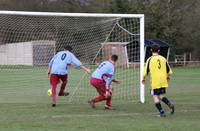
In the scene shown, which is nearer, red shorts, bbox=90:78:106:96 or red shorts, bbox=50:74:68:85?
red shorts, bbox=90:78:106:96

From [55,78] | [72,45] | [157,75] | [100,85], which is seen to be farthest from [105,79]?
[72,45]

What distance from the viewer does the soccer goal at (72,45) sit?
21.3 metres

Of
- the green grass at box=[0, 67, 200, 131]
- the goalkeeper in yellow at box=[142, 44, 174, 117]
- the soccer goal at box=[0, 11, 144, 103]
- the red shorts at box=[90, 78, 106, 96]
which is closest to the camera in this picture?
the green grass at box=[0, 67, 200, 131]

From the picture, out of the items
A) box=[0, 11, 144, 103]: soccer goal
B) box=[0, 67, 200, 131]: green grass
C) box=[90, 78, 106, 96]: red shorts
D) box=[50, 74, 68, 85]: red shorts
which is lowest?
box=[0, 67, 200, 131]: green grass

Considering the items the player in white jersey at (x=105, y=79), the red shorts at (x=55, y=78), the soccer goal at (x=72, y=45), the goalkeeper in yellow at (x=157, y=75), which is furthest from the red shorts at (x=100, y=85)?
the soccer goal at (x=72, y=45)

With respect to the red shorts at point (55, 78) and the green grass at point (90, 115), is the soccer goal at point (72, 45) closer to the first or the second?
the green grass at point (90, 115)

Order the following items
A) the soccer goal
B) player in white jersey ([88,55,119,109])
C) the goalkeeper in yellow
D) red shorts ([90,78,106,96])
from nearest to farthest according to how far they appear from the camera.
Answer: the goalkeeper in yellow → player in white jersey ([88,55,119,109]) → red shorts ([90,78,106,96]) → the soccer goal

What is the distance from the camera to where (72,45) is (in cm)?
2683

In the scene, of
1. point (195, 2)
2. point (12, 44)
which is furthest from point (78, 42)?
point (195, 2)

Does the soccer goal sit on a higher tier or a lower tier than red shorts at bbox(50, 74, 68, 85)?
higher

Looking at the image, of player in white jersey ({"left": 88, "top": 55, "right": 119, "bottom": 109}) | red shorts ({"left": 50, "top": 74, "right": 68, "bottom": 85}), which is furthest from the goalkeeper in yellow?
red shorts ({"left": 50, "top": 74, "right": 68, "bottom": 85})

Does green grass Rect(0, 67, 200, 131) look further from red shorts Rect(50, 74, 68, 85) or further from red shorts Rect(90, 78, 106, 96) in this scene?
red shorts Rect(50, 74, 68, 85)

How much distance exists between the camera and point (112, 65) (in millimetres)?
15539

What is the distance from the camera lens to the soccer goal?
69.8ft
